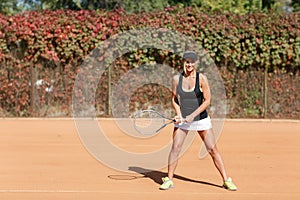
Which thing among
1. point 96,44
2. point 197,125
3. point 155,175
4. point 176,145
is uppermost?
point 96,44

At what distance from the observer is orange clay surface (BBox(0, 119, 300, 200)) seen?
691cm

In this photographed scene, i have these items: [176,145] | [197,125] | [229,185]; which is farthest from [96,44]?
[229,185]

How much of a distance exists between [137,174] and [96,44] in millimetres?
8346

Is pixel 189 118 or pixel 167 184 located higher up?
pixel 189 118

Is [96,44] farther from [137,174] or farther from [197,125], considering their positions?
[197,125]

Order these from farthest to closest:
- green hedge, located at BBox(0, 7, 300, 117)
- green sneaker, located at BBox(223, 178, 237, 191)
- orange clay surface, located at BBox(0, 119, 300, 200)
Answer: green hedge, located at BBox(0, 7, 300, 117) < green sneaker, located at BBox(223, 178, 237, 191) < orange clay surface, located at BBox(0, 119, 300, 200)

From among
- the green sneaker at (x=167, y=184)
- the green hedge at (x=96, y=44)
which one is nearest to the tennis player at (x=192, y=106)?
the green sneaker at (x=167, y=184)

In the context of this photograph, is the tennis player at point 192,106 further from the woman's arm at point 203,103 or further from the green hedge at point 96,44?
the green hedge at point 96,44

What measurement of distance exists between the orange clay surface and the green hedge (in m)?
3.26

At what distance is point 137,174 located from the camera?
8.12 meters

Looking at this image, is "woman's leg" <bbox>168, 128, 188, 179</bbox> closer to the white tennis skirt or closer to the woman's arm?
the white tennis skirt

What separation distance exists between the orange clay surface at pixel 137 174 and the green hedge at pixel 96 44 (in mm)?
3256

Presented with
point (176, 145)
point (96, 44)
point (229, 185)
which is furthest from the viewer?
point (96, 44)

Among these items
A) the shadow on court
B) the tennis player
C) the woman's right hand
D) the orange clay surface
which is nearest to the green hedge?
the orange clay surface
